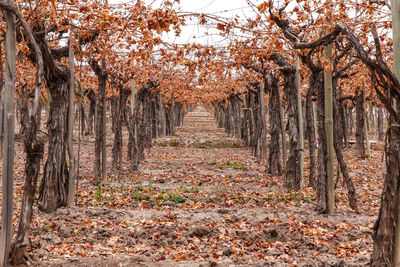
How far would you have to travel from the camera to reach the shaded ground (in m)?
5.03

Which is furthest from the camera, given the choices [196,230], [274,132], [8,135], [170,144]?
[170,144]

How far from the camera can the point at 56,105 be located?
7.27 m

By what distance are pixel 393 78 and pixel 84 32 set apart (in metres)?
5.80

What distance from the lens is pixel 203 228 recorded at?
6148 millimetres

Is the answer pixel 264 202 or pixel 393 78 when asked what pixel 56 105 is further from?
pixel 393 78

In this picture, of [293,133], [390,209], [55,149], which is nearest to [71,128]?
[55,149]

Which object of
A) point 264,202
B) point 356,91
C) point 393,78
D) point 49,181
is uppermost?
point 356,91

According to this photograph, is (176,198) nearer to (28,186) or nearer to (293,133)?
(293,133)

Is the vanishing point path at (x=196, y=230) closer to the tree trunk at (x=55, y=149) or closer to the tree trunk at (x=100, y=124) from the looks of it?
the tree trunk at (x=55, y=149)

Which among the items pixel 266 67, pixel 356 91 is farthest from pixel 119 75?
pixel 356 91

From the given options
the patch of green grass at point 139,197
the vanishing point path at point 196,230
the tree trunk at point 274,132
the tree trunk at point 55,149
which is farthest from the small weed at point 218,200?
the tree trunk at point 274,132

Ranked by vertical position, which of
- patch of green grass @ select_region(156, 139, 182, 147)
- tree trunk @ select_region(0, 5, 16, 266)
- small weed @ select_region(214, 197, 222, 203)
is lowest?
small weed @ select_region(214, 197, 222, 203)

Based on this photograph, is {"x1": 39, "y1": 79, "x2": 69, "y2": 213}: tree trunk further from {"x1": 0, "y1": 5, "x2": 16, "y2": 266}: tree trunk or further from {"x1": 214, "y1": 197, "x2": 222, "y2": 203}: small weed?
{"x1": 214, "y1": 197, "x2": 222, "y2": 203}: small weed

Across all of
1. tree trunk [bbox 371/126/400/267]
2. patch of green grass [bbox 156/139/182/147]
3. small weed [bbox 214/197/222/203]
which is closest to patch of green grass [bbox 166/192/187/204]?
small weed [bbox 214/197/222/203]
